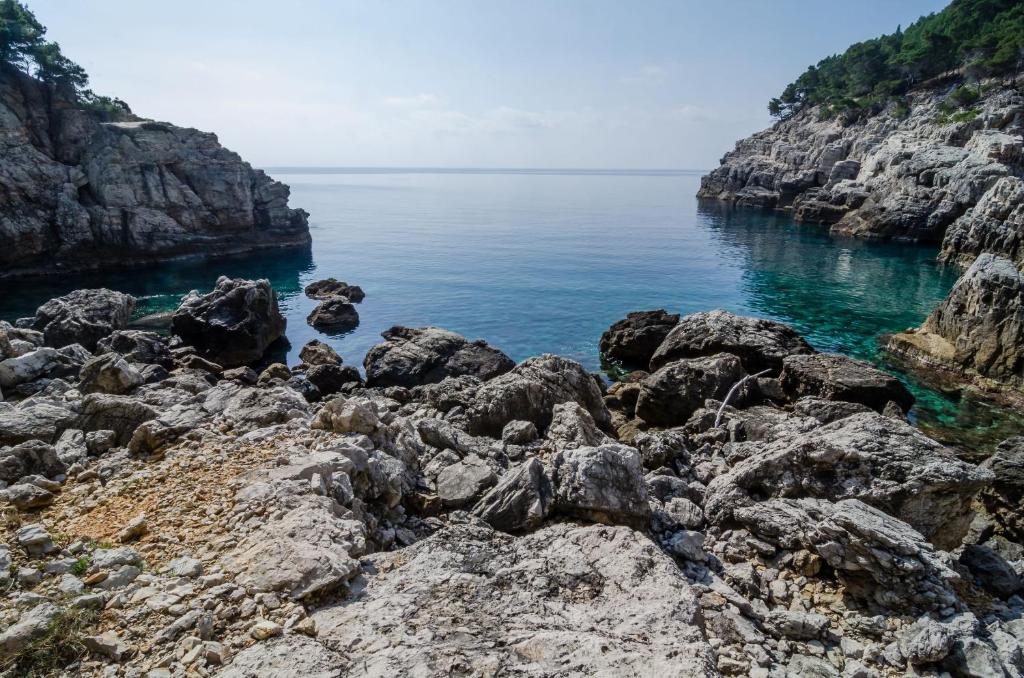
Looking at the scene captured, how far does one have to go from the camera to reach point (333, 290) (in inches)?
1969

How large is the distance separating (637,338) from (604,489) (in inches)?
941

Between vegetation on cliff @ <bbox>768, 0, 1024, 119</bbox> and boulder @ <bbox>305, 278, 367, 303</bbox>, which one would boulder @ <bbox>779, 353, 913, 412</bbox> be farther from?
vegetation on cliff @ <bbox>768, 0, 1024, 119</bbox>

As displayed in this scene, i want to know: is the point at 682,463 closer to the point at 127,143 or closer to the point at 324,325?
the point at 324,325

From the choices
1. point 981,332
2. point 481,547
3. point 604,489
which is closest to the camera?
point 481,547

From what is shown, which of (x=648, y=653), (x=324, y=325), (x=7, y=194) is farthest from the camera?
(x=7, y=194)

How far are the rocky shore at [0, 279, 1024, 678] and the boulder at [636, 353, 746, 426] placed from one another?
553 cm

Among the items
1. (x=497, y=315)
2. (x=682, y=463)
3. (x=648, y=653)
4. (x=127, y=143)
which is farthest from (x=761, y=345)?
(x=127, y=143)

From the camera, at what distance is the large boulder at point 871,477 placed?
10453 mm

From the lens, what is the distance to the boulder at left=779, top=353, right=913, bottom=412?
70.9 ft

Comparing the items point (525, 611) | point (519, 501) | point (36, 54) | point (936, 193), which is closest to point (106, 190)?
point (36, 54)

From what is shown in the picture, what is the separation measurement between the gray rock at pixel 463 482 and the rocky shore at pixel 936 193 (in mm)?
26073

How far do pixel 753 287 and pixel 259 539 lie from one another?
50.7 m

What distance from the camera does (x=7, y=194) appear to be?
5019 centimetres

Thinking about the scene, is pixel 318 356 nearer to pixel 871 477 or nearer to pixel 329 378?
pixel 329 378
